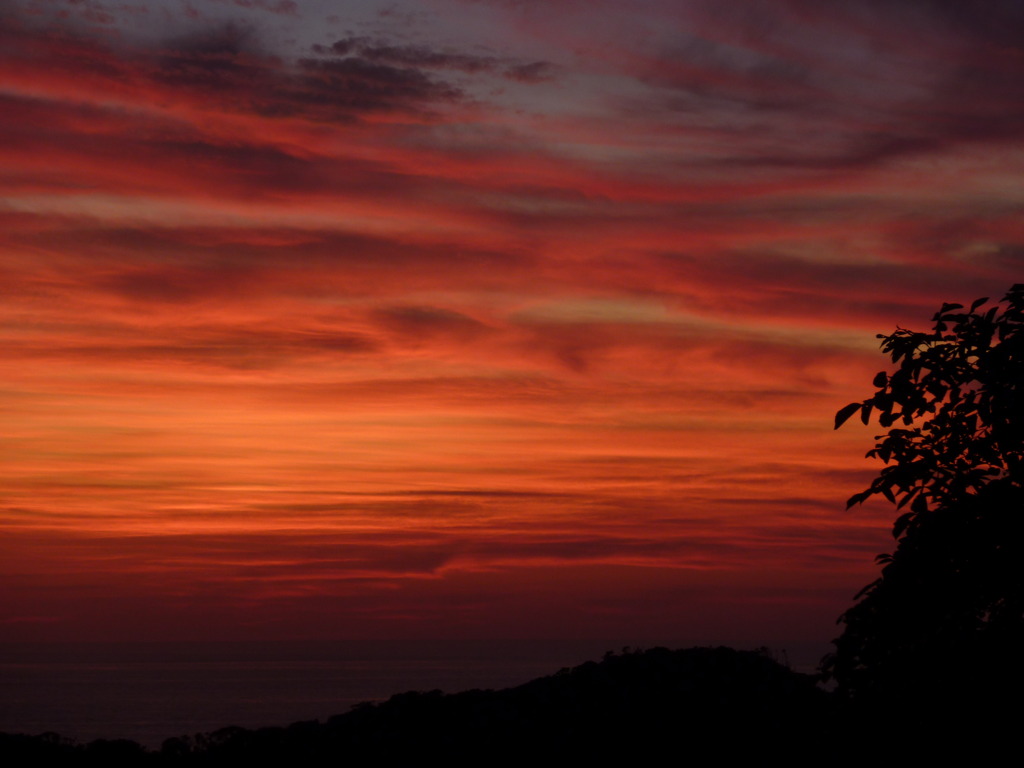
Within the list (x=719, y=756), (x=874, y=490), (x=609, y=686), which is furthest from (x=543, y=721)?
(x=874, y=490)

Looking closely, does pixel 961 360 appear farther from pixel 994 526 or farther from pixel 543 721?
pixel 543 721

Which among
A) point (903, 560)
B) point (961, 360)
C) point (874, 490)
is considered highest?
point (961, 360)

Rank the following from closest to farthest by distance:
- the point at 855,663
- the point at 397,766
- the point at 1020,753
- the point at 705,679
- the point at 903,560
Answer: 1. the point at 1020,753
2. the point at 903,560
3. the point at 855,663
4. the point at 397,766
5. the point at 705,679

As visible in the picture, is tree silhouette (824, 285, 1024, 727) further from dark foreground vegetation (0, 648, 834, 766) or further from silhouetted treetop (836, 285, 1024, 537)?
Answer: dark foreground vegetation (0, 648, 834, 766)

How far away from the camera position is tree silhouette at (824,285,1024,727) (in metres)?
9.79

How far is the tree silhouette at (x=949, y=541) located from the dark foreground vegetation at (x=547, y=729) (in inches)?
374

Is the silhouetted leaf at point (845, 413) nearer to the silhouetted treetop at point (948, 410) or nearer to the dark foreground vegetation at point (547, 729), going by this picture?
the silhouetted treetop at point (948, 410)

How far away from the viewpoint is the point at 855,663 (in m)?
11.2

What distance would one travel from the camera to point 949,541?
400 inches

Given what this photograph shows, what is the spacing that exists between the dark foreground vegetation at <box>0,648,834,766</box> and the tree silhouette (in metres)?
9.51

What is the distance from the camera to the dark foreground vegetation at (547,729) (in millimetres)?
20203

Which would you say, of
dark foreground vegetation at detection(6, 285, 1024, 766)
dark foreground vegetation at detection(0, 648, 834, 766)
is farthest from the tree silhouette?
dark foreground vegetation at detection(0, 648, 834, 766)

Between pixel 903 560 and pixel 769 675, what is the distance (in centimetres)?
1369

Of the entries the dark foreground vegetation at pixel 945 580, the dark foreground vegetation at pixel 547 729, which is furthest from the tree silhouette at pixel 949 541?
the dark foreground vegetation at pixel 547 729
